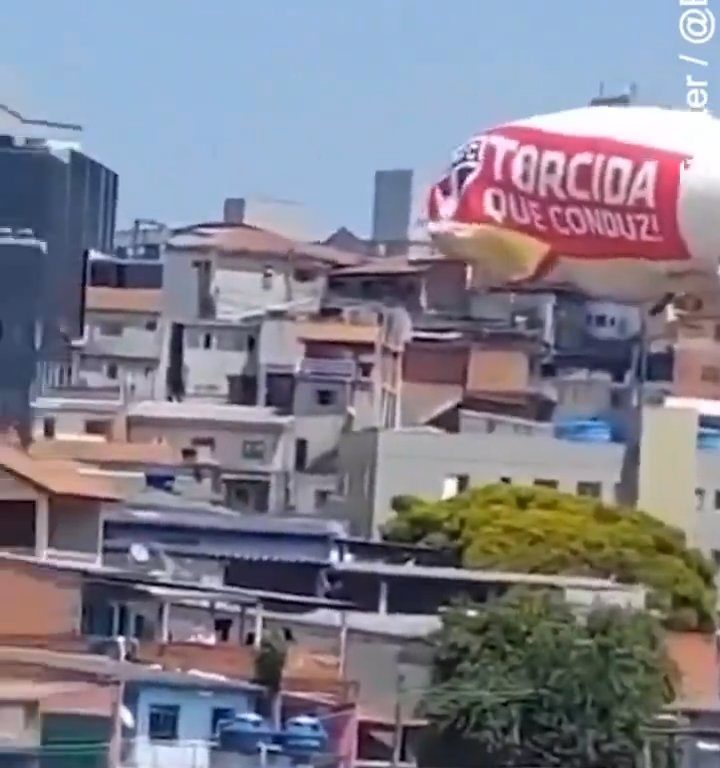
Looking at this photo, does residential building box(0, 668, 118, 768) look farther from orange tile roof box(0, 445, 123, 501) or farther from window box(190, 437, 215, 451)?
window box(190, 437, 215, 451)

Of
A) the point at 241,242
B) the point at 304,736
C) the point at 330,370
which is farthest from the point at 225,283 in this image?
the point at 304,736

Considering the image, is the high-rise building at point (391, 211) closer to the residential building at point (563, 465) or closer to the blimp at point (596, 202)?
the residential building at point (563, 465)

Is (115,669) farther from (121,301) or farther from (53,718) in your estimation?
(121,301)

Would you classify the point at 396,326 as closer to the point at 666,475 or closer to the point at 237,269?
the point at 237,269

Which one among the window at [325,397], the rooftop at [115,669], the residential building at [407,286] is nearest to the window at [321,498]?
the window at [325,397]

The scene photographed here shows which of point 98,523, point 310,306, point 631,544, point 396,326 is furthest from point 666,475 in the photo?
point 98,523

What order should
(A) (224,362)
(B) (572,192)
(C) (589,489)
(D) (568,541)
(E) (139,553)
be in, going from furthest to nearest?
(A) (224,362) < (C) (589,489) < (D) (568,541) < (B) (572,192) < (E) (139,553)
